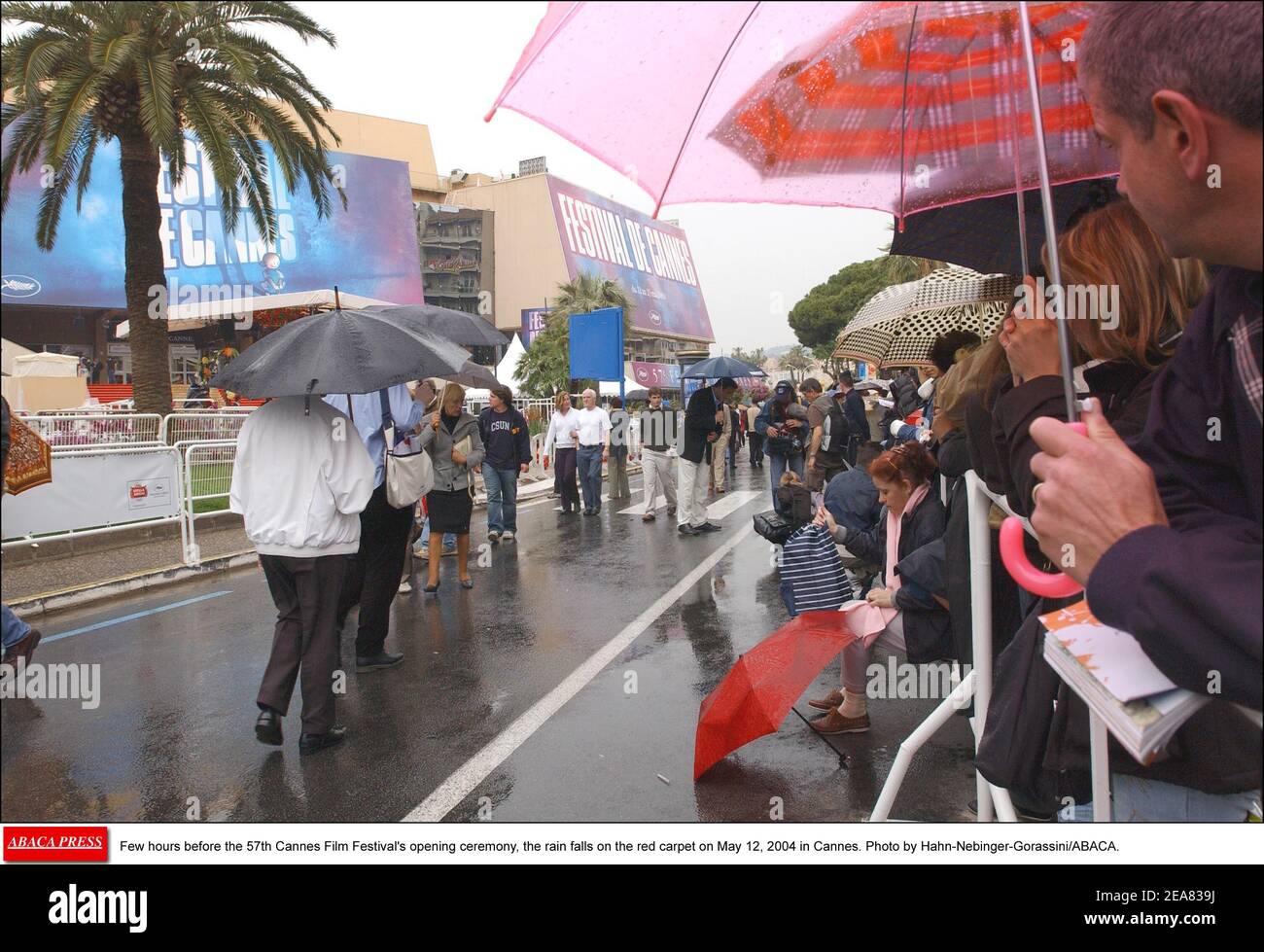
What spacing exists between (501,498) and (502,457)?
60cm

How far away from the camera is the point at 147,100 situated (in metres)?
10.7

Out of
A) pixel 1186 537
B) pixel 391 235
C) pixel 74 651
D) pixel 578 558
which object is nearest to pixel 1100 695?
pixel 1186 537

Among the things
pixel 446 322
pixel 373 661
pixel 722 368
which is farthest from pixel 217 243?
pixel 373 661

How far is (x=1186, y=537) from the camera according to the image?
3.36 ft

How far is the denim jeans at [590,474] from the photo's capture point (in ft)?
42.8

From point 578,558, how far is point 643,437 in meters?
3.47

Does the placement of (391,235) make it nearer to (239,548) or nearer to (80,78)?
(80,78)

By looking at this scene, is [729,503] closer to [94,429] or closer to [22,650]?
[94,429]

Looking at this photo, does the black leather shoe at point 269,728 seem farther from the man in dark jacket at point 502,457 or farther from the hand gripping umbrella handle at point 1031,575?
the man in dark jacket at point 502,457

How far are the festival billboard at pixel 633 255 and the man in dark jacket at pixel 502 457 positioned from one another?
184ft

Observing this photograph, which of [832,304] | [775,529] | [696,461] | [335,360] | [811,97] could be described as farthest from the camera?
[832,304]

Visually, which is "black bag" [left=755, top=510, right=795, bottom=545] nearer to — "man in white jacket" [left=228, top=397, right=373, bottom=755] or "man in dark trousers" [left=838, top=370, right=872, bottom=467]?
"man in white jacket" [left=228, top=397, right=373, bottom=755]

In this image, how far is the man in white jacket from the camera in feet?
13.9

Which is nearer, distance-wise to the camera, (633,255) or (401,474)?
(401,474)
